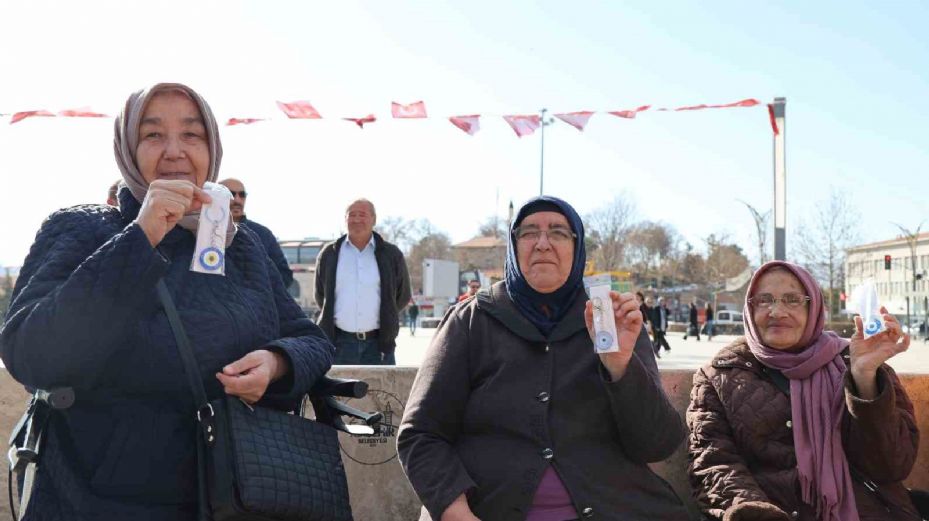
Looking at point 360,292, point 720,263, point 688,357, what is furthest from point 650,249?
point 360,292

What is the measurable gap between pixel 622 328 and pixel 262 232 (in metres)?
2.16

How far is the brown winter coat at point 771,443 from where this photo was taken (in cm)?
361

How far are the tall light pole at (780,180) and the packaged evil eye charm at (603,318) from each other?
758cm

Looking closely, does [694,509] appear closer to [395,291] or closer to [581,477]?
[581,477]

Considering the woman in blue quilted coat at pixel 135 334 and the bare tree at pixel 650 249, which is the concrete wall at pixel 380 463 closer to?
the woman in blue quilted coat at pixel 135 334

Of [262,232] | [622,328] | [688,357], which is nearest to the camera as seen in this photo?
[622,328]

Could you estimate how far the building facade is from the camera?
50.6 meters

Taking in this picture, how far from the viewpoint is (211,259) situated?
238 cm

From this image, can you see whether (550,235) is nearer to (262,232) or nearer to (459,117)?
(262,232)

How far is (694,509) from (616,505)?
177 cm

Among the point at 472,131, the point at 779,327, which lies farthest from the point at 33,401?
the point at 472,131

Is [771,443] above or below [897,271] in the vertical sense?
below

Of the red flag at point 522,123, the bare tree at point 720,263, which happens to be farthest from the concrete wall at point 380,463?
the bare tree at point 720,263

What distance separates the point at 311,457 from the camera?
8.10ft
